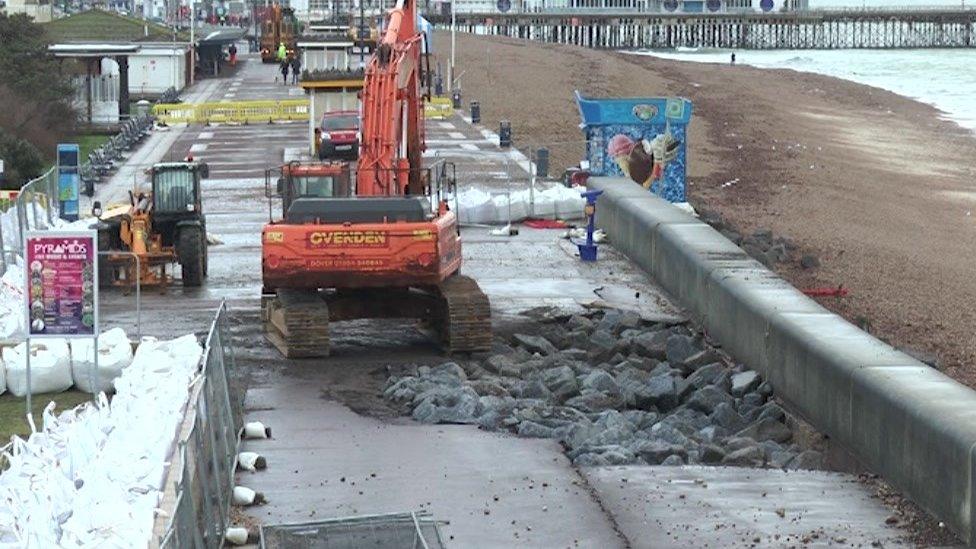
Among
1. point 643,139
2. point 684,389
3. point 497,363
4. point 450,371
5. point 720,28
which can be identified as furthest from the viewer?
point 720,28

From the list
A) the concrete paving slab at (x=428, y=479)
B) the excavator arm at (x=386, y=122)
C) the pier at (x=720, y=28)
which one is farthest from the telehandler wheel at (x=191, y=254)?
the pier at (x=720, y=28)

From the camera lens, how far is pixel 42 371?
22.2 metres

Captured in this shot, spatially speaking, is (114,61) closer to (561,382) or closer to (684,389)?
(561,382)

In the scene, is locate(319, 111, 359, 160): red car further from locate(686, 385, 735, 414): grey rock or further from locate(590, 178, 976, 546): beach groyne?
locate(686, 385, 735, 414): grey rock

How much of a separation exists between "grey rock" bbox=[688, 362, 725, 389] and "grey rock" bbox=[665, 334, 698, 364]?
1066 millimetres

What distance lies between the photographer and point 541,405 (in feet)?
71.9

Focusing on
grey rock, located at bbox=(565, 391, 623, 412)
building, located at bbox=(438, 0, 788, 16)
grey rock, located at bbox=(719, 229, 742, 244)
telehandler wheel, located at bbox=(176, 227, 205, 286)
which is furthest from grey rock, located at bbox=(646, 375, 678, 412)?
building, located at bbox=(438, 0, 788, 16)

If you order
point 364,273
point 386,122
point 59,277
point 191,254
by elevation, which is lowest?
point 191,254

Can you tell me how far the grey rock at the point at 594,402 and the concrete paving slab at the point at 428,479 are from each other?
1.78 m

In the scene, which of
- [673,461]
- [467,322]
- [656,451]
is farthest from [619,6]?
[673,461]

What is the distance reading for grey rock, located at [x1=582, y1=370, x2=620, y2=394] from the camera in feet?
75.6

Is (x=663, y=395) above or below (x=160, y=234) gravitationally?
below

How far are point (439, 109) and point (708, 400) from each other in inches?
1927

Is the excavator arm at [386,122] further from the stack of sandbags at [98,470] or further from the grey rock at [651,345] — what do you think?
the stack of sandbags at [98,470]
